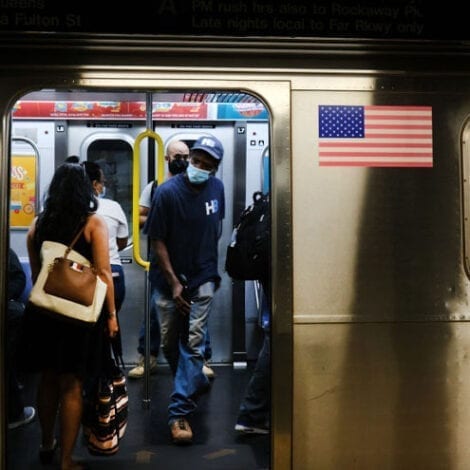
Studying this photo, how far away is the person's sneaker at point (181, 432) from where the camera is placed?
380 cm

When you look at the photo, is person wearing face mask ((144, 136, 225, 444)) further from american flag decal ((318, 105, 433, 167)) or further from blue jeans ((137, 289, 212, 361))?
blue jeans ((137, 289, 212, 361))

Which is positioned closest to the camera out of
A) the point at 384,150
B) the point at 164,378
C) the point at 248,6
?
the point at 248,6

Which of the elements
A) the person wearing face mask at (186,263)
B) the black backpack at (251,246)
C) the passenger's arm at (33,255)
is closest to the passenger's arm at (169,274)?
the person wearing face mask at (186,263)

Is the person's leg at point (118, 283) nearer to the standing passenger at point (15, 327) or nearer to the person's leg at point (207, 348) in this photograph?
the standing passenger at point (15, 327)

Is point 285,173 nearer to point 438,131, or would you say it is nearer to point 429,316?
point 438,131

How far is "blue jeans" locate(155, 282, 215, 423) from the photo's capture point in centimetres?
393

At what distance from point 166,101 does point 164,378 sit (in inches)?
91.6

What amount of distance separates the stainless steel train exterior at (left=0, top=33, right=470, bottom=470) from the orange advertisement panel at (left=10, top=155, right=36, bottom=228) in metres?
2.64

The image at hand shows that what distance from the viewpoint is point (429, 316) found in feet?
10.0

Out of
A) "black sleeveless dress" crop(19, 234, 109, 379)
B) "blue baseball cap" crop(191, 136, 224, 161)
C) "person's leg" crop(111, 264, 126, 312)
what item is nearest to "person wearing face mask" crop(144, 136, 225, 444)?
"blue baseball cap" crop(191, 136, 224, 161)

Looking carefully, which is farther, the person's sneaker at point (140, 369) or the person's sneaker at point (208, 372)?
the person's sneaker at point (140, 369)

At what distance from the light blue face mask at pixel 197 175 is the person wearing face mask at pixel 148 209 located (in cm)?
85

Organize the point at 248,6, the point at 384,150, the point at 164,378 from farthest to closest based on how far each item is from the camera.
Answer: the point at 164,378 < the point at 384,150 < the point at 248,6

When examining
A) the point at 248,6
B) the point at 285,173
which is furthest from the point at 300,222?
the point at 248,6
